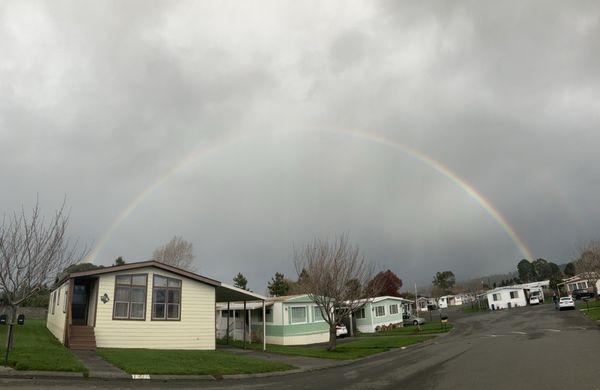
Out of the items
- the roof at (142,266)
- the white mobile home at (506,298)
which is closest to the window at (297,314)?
the roof at (142,266)

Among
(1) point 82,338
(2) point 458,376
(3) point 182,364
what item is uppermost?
(1) point 82,338

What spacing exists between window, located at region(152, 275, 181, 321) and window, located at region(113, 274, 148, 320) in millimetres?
582

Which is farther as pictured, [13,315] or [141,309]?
[141,309]

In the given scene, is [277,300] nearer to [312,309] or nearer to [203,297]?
[312,309]

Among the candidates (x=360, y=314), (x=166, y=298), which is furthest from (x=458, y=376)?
(x=360, y=314)

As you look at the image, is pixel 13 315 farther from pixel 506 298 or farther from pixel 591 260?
pixel 506 298

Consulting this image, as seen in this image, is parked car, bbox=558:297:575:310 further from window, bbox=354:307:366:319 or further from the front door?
the front door

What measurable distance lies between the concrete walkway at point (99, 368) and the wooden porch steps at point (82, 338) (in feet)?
9.46

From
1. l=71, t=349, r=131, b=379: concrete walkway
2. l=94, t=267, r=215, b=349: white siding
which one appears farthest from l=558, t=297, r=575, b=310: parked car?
l=71, t=349, r=131, b=379: concrete walkway

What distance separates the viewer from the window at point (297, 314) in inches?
1401

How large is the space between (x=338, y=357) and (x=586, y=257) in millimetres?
42064

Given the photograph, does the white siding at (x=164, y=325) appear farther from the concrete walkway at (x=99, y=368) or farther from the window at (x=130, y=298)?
the concrete walkway at (x=99, y=368)

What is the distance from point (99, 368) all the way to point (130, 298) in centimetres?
935

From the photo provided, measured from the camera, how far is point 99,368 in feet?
46.7
